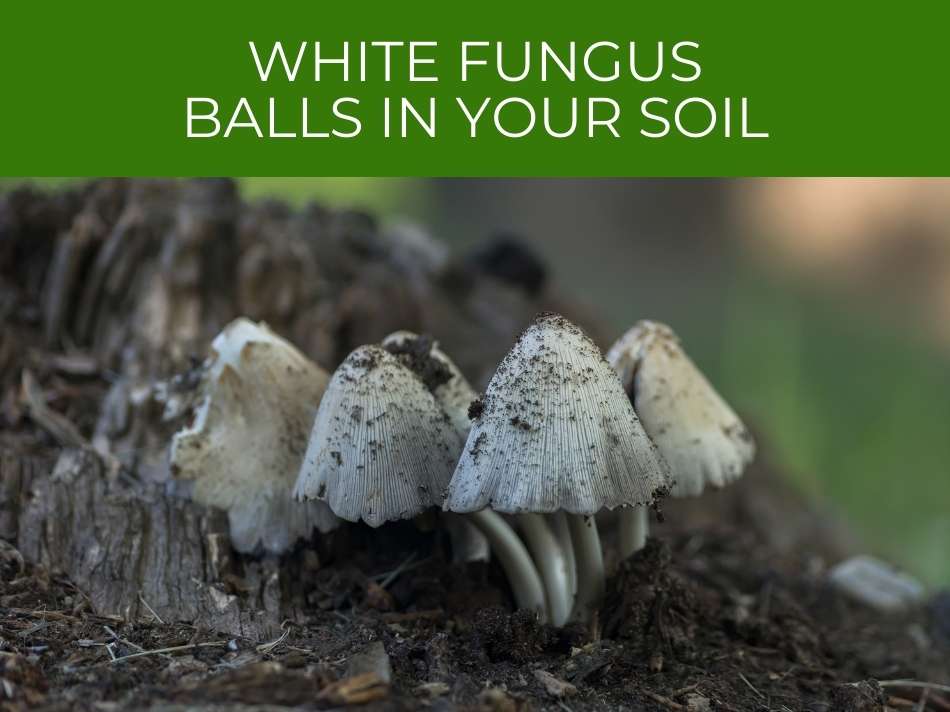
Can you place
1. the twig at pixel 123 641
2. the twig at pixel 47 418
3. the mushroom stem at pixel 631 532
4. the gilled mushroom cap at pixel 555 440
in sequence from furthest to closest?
the twig at pixel 47 418 → the mushroom stem at pixel 631 532 → the twig at pixel 123 641 → the gilled mushroom cap at pixel 555 440

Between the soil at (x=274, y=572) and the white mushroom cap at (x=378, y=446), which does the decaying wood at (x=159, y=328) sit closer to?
the soil at (x=274, y=572)

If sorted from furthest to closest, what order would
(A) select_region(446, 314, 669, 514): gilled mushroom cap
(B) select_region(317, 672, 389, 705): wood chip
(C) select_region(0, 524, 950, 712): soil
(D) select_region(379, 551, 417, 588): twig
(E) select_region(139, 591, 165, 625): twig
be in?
1. (D) select_region(379, 551, 417, 588): twig
2. (E) select_region(139, 591, 165, 625): twig
3. (A) select_region(446, 314, 669, 514): gilled mushroom cap
4. (C) select_region(0, 524, 950, 712): soil
5. (B) select_region(317, 672, 389, 705): wood chip

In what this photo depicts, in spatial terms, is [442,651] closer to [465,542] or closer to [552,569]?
[552,569]

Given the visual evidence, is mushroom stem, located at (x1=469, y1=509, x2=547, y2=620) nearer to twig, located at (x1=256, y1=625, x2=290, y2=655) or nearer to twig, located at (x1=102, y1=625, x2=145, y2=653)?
twig, located at (x1=256, y1=625, x2=290, y2=655)

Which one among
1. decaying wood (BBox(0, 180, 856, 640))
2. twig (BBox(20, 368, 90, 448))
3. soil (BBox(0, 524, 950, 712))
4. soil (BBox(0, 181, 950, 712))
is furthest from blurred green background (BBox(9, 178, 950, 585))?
soil (BBox(0, 524, 950, 712))

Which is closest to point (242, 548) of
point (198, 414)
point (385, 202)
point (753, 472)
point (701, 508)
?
point (198, 414)

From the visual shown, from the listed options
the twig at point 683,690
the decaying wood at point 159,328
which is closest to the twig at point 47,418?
the decaying wood at point 159,328

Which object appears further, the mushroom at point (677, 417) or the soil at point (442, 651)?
the mushroom at point (677, 417)
